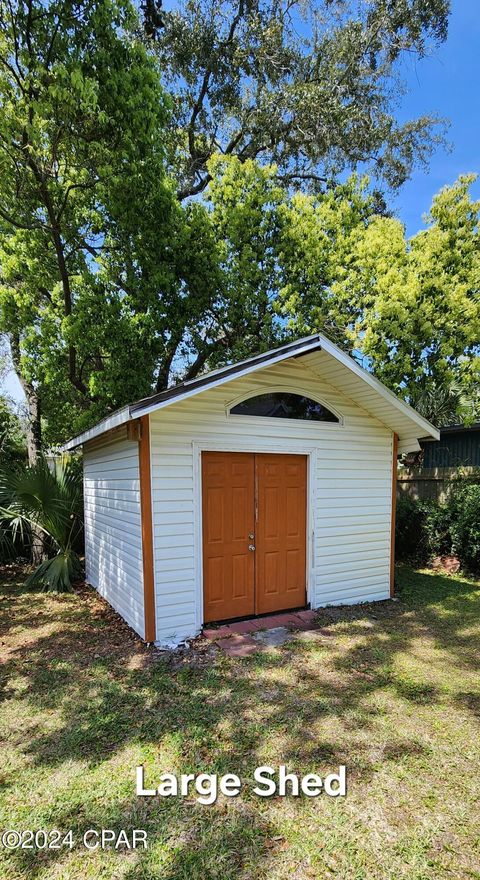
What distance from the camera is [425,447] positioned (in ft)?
41.4

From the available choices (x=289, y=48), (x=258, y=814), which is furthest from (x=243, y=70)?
(x=258, y=814)

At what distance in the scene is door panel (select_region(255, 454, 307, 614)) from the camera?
231 inches

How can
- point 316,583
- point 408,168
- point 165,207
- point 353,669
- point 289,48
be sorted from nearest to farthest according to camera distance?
point 353,669, point 316,583, point 165,207, point 289,48, point 408,168

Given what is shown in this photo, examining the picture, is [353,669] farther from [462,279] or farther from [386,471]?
[462,279]

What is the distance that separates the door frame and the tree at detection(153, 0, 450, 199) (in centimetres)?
902

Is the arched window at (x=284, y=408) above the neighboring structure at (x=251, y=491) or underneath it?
above

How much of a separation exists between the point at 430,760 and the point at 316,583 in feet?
10.6

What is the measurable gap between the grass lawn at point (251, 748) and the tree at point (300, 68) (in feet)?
38.1

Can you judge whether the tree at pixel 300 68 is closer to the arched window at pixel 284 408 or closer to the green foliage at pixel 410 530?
the arched window at pixel 284 408

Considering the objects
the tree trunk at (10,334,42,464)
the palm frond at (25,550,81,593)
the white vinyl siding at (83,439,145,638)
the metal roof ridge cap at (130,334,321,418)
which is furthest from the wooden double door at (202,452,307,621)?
the tree trunk at (10,334,42,464)

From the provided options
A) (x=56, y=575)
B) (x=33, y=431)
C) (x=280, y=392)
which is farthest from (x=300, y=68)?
(x=56, y=575)

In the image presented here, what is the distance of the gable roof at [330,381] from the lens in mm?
4742

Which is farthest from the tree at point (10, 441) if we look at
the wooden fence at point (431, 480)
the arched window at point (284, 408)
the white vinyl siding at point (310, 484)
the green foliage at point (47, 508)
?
the wooden fence at point (431, 480)

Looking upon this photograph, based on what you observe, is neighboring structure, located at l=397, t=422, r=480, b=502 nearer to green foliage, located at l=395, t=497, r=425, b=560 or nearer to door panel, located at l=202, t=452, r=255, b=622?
green foliage, located at l=395, t=497, r=425, b=560
